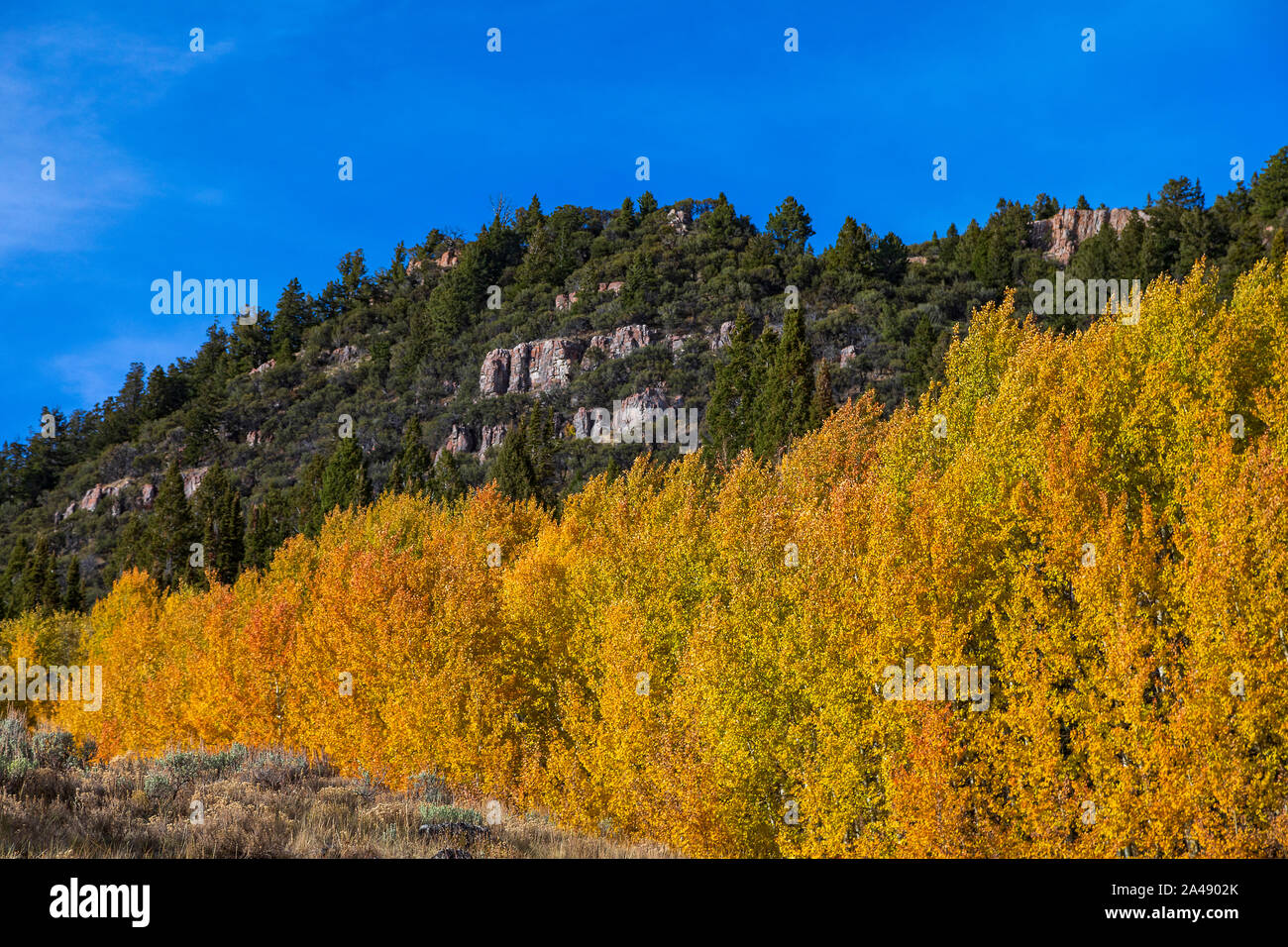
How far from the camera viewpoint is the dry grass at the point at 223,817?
45.5ft

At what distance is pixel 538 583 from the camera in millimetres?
48844

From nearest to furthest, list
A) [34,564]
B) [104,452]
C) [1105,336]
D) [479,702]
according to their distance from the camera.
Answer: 1. [1105,336]
2. [479,702]
3. [34,564]
4. [104,452]

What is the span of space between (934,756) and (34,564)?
10764cm

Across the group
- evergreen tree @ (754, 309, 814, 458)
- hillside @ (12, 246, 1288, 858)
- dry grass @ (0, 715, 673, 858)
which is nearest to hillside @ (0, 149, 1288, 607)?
evergreen tree @ (754, 309, 814, 458)

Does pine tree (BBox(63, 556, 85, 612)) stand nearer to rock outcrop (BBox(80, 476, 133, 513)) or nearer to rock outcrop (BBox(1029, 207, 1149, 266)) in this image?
rock outcrop (BBox(80, 476, 133, 513))

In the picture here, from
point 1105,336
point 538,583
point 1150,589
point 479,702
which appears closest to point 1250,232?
point 1105,336

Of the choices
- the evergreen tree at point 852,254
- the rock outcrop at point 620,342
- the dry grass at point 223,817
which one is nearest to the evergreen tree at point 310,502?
the rock outcrop at point 620,342

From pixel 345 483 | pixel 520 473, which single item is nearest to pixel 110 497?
pixel 345 483

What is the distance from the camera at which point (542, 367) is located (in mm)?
145750

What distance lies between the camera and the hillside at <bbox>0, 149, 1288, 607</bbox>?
91.0 m

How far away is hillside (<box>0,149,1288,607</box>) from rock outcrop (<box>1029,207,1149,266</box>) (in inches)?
19.6

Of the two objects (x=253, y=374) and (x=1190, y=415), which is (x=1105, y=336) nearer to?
(x=1190, y=415)

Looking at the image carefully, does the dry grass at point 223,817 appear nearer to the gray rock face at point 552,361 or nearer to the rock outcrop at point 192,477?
the gray rock face at point 552,361
